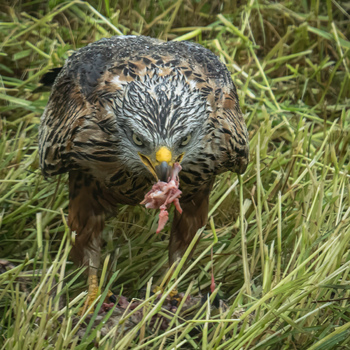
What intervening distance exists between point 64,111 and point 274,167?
1.38 meters

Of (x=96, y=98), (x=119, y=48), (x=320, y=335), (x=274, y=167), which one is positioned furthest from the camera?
(x=274, y=167)

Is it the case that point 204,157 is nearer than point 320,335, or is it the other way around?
point 320,335

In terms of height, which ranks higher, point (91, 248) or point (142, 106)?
point (142, 106)

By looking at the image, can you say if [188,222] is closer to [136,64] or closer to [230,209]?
[230,209]

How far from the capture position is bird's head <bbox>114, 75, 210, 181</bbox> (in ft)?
8.85

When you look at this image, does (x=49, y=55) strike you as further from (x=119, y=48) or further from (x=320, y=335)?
(x=320, y=335)

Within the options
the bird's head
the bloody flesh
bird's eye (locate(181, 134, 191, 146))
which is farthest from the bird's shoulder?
the bloody flesh

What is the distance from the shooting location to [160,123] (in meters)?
2.71

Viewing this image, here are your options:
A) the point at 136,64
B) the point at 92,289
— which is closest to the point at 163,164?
the point at 136,64

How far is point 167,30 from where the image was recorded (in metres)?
4.96

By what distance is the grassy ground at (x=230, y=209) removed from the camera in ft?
8.52

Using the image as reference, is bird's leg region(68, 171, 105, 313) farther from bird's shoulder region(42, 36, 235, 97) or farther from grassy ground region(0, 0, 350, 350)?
bird's shoulder region(42, 36, 235, 97)

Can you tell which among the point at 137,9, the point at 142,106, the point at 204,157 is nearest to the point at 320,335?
the point at 204,157

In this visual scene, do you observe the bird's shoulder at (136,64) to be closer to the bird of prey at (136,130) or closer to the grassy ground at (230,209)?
the bird of prey at (136,130)
